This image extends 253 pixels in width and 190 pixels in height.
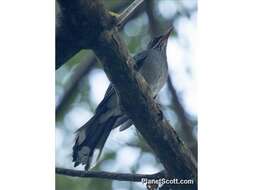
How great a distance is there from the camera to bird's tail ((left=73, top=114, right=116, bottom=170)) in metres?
1.96

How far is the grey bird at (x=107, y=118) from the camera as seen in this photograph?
1956 millimetres

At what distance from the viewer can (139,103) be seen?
179 cm

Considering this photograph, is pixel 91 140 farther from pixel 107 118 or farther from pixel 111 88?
pixel 111 88

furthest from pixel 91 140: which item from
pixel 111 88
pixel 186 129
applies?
pixel 186 129

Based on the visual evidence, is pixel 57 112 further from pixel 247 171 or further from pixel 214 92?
pixel 247 171

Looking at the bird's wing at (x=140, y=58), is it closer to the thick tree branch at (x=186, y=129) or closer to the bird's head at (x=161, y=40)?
the bird's head at (x=161, y=40)

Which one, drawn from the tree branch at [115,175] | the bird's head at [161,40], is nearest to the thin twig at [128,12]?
the bird's head at [161,40]

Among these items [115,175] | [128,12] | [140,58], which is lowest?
[115,175]

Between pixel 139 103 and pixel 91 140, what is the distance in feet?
1.08

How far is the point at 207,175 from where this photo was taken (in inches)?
75.0

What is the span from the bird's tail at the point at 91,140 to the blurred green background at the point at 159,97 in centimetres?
2

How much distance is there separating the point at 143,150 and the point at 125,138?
3.7 inches
